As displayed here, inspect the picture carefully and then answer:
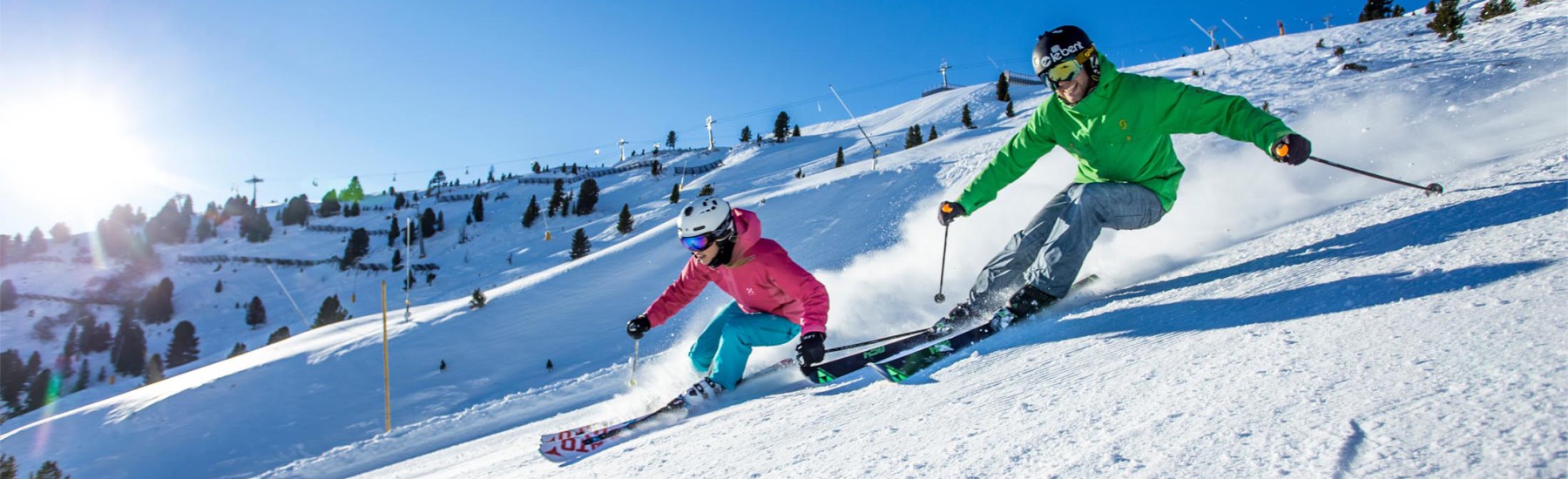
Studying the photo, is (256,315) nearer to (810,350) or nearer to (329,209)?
(329,209)

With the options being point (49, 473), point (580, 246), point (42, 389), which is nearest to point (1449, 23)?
point (580, 246)

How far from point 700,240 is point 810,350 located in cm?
93

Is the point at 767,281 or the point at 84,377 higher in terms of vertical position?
the point at 767,281

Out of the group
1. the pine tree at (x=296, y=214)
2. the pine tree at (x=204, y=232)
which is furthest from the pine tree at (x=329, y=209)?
the pine tree at (x=204, y=232)

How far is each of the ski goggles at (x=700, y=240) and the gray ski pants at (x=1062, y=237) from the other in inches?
64.6

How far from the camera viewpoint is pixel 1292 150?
351cm

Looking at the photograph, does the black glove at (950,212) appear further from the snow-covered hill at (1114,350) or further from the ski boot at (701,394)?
the ski boot at (701,394)

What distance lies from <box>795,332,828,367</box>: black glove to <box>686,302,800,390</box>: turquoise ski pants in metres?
0.59

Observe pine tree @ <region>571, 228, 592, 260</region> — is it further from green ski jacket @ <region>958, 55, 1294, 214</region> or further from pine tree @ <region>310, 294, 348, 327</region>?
green ski jacket @ <region>958, 55, 1294, 214</region>

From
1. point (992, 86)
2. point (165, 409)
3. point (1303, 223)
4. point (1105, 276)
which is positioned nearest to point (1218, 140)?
point (1303, 223)

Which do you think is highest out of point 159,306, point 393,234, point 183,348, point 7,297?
point 393,234

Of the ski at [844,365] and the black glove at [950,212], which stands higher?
the black glove at [950,212]

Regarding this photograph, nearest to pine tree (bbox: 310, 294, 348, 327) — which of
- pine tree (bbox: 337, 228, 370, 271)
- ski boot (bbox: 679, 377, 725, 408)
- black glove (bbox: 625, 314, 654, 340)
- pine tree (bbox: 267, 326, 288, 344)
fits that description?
pine tree (bbox: 267, 326, 288, 344)

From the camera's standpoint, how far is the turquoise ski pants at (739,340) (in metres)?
4.23
